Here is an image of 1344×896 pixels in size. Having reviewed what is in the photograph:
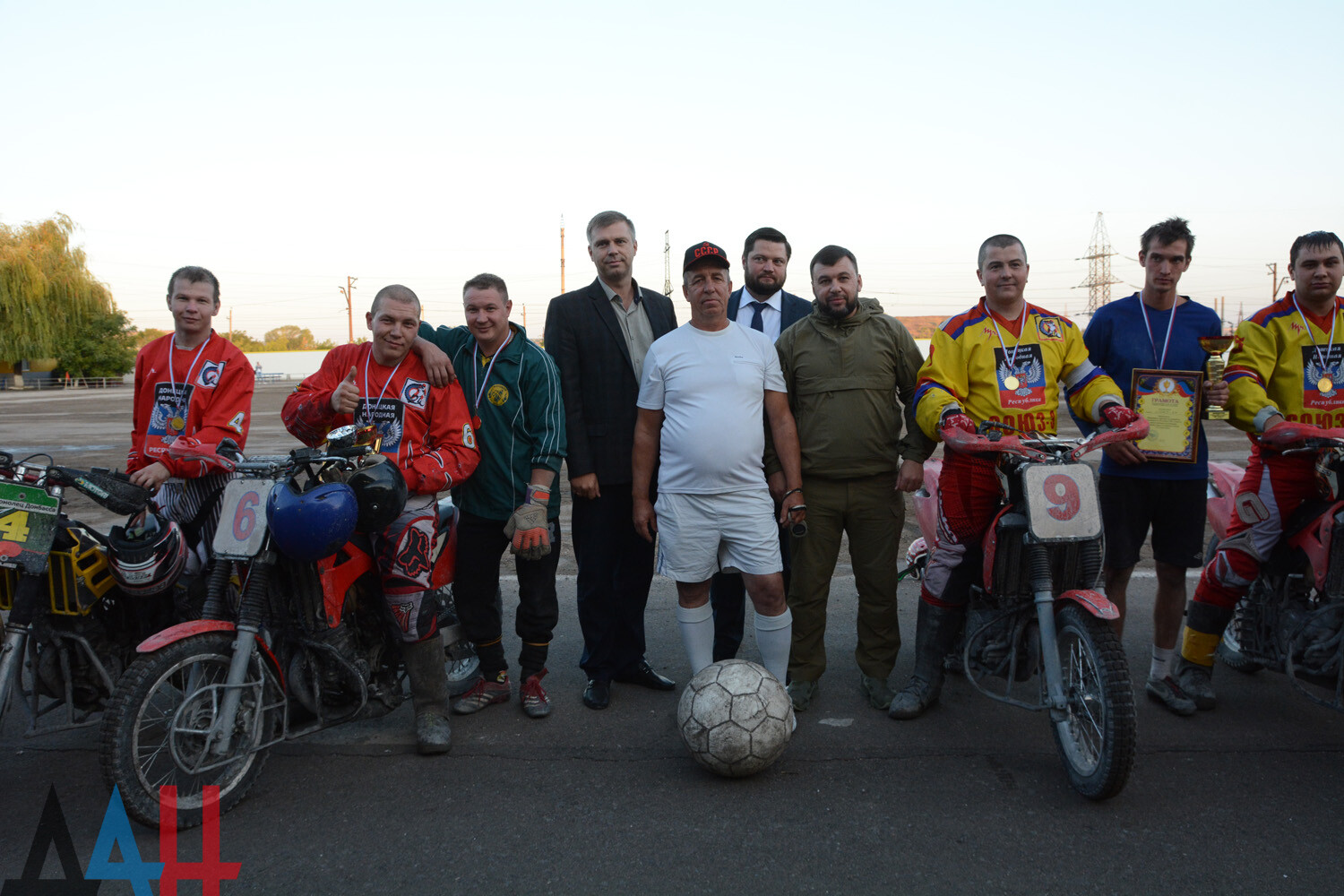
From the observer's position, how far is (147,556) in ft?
11.2

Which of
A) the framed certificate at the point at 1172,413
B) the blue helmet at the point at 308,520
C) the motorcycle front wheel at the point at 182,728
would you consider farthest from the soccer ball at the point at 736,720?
the framed certificate at the point at 1172,413

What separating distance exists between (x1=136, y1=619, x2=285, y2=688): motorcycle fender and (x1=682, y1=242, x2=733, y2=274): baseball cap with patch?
2345 mm

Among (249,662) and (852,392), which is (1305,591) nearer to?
(852,392)

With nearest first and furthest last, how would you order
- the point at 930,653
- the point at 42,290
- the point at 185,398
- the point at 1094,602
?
the point at 1094,602, the point at 930,653, the point at 185,398, the point at 42,290

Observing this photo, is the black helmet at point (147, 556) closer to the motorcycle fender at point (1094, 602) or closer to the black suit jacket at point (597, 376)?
the black suit jacket at point (597, 376)

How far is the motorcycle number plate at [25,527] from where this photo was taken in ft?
10.3

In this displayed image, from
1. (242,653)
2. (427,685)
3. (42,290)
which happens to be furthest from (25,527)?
(42,290)

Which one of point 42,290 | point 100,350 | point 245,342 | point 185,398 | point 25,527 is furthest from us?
point 245,342

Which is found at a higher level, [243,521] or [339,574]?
[243,521]

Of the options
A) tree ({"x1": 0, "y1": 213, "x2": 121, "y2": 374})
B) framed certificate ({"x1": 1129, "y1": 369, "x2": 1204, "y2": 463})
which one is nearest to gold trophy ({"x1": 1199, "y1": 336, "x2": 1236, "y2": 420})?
framed certificate ({"x1": 1129, "y1": 369, "x2": 1204, "y2": 463})

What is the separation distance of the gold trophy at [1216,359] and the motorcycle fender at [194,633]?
13.4 feet

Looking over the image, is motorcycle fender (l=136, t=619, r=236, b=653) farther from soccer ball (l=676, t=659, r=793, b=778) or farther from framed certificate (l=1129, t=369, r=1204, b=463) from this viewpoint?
framed certificate (l=1129, t=369, r=1204, b=463)

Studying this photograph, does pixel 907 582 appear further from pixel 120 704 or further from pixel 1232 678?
pixel 120 704

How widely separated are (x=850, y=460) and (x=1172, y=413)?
4.92 ft
